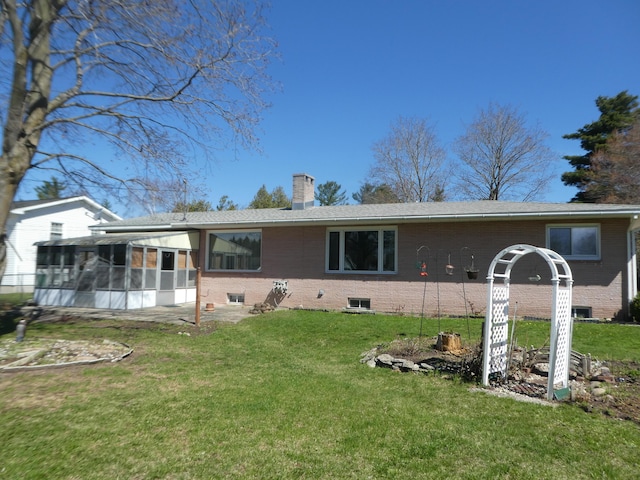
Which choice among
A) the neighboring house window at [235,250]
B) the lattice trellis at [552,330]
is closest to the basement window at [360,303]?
the neighboring house window at [235,250]

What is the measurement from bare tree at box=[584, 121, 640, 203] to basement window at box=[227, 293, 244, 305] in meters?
21.5

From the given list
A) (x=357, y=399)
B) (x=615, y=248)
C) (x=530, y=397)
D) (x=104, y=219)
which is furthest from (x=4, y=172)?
(x=104, y=219)

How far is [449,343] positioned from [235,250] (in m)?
10.4

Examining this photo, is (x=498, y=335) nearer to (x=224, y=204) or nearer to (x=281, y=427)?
(x=281, y=427)

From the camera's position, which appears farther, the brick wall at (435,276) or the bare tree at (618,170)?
the bare tree at (618,170)

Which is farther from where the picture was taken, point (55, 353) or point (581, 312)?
point (581, 312)

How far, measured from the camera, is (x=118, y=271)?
15008mm

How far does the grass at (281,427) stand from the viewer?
366cm

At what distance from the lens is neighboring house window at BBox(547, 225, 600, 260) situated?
Result: 12336 mm

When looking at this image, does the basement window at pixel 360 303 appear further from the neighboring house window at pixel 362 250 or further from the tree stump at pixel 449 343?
the tree stump at pixel 449 343

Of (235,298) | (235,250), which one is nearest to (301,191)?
(235,250)

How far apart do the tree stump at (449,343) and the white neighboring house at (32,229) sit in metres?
18.8

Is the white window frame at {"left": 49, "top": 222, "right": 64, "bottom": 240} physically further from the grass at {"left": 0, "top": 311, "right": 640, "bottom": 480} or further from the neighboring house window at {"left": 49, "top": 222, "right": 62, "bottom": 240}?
the grass at {"left": 0, "top": 311, "right": 640, "bottom": 480}

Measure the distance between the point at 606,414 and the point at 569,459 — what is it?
5.28ft
